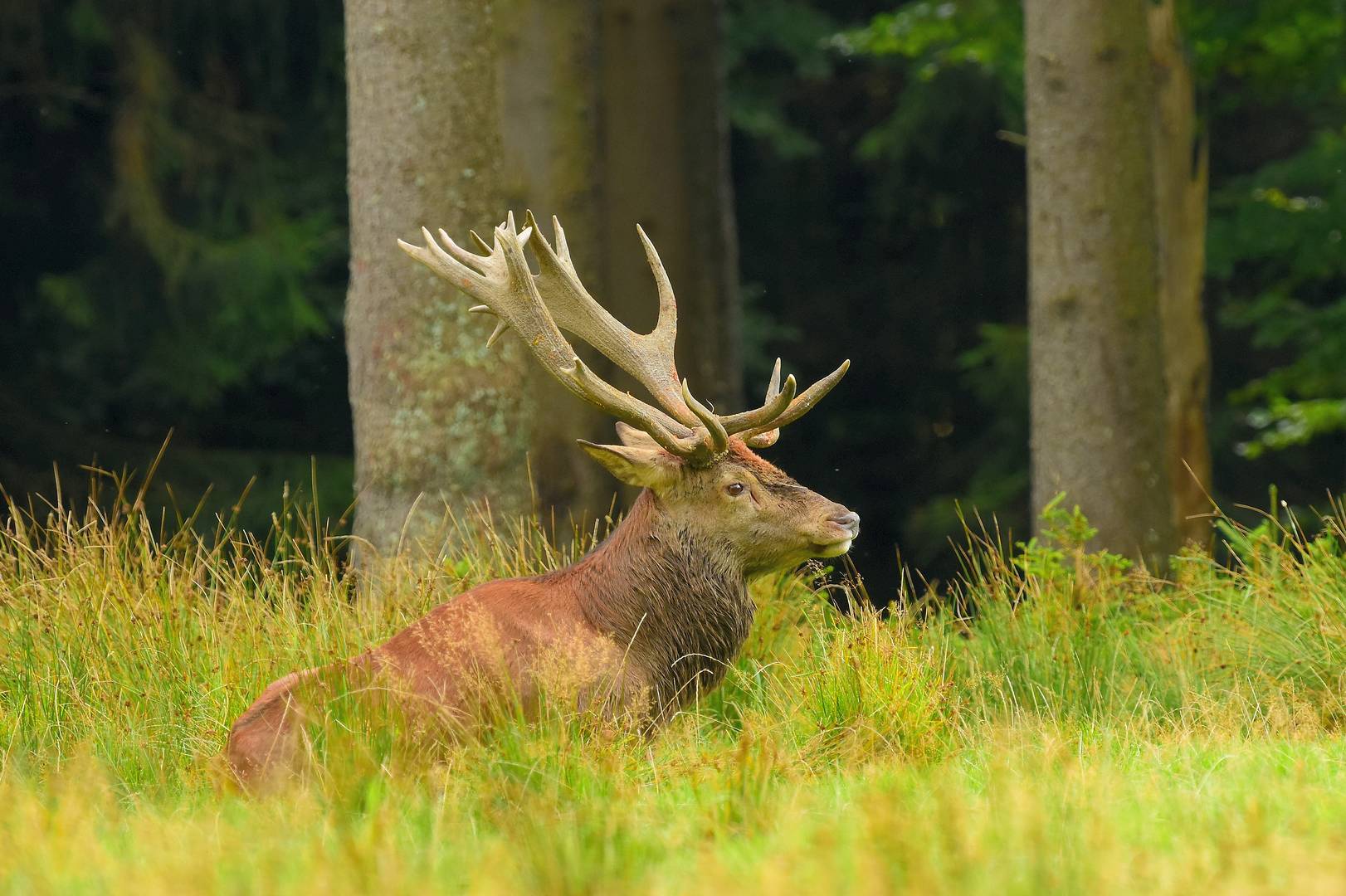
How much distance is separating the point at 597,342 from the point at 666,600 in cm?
113

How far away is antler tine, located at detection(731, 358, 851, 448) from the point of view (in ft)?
18.7

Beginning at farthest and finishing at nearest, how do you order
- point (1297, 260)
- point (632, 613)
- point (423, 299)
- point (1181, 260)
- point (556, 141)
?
point (1297, 260) → point (1181, 260) → point (556, 141) → point (423, 299) → point (632, 613)

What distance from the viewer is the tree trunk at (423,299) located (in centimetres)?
749

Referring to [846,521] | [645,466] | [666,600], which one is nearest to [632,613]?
[666,600]

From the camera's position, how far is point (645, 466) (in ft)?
18.6

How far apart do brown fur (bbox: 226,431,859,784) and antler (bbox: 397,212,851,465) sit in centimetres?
13

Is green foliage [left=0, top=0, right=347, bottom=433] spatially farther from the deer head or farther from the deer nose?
the deer nose

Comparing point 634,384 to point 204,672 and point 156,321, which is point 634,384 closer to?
point 156,321

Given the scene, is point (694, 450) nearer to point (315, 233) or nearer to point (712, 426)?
point (712, 426)

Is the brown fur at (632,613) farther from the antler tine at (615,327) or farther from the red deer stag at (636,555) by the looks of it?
the antler tine at (615,327)

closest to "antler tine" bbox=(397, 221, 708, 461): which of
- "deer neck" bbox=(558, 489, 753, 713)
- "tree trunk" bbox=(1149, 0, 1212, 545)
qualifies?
"deer neck" bbox=(558, 489, 753, 713)

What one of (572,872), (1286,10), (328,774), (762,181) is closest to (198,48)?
(762,181)

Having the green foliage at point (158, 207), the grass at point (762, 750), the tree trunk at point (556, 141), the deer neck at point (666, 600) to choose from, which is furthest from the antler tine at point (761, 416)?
the green foliage at point (158, 207)

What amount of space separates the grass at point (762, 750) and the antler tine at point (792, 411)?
0.70 m
